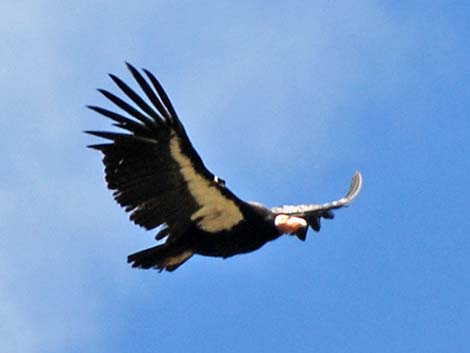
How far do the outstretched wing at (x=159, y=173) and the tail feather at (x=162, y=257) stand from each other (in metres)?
0.26

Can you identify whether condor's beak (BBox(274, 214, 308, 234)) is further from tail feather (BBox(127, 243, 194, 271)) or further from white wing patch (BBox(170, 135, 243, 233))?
tail feather (BBox(127, 243, 194, 271))

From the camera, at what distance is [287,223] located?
32750mm

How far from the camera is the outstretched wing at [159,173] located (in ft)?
102

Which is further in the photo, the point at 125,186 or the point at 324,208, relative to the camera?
the point at 324,208

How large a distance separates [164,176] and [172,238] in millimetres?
1037

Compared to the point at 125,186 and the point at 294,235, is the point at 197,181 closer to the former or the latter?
the point at 125,186

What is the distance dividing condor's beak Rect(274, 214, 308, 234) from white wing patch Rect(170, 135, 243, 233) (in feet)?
2.31

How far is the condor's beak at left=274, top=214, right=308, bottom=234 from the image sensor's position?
32.6 meters

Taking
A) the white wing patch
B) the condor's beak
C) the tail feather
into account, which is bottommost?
the tail feather

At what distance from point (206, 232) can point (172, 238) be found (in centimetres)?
52

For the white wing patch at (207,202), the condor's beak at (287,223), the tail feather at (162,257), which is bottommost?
the tail feather at (162,257)

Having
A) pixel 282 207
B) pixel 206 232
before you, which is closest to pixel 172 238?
pixel 206 232

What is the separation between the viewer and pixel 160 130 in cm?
3131

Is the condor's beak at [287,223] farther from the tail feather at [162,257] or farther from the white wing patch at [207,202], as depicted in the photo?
the tail feather at [162,257]
